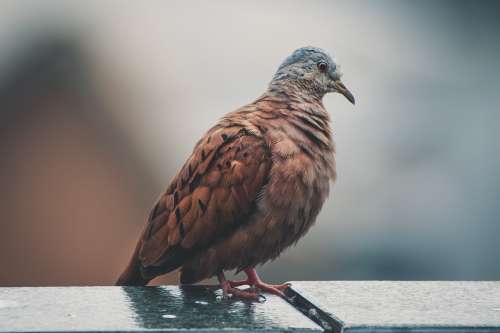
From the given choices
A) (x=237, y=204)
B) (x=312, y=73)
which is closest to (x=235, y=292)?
(x=237, y=204)

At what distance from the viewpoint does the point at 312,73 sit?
4523mm

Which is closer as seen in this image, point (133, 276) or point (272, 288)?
point (272, 288)

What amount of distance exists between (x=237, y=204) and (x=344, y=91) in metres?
1.19

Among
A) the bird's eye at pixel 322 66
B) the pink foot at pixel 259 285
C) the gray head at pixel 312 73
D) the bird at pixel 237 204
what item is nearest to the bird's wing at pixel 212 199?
the bird at pixel 237 204

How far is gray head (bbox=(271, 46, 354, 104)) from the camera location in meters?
4.46

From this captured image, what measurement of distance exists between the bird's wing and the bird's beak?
3.15 feet

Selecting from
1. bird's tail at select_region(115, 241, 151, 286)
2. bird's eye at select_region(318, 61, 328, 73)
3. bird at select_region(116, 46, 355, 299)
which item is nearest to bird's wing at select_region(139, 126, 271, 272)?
bird at select_region(116, 46, 355, 299)

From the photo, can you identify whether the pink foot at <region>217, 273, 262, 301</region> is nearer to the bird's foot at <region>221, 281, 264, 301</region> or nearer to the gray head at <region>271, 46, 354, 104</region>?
the bird's foot at <region>221, 281, 264, 301</region>

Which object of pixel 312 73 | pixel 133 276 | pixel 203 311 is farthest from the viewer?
pixel 312 73

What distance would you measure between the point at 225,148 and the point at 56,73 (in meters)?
9.53

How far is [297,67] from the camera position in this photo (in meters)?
4.51

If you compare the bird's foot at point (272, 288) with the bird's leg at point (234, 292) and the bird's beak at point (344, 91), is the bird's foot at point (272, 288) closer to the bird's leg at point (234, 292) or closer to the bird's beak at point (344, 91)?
the bird's leg at point (234, 292)

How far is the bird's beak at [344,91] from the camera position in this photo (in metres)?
4.63

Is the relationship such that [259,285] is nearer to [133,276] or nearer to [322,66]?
[133,276]
